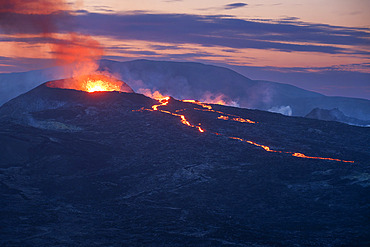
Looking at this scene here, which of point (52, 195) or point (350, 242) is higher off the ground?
point (350, 242)

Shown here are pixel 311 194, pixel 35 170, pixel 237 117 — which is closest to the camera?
pixel 311 194

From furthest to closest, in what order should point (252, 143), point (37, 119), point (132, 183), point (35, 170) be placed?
point (37, 119) < point (252, 143) < point (35, 170) < point (132, 183)

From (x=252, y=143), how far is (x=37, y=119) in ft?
117

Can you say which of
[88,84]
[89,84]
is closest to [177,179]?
[88,84]

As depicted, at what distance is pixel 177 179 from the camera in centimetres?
5097

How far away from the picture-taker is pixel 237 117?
289 ft

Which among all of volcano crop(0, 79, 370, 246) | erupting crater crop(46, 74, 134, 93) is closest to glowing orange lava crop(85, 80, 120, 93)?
erupting crater crop(46, 74, 134, 93)

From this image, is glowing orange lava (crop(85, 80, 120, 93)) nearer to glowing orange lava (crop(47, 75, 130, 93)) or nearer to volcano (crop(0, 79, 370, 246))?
glowing orange lava (crop(47, 75, 130, 93))

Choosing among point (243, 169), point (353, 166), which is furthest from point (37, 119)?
point (353, 166)

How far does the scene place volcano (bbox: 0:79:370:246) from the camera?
1380 inches

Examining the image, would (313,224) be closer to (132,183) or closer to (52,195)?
(132,183)

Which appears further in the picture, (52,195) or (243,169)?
(243,169)

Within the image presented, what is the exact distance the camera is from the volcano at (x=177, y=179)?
35.1 metres

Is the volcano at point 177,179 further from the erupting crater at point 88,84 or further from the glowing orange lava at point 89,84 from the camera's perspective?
the glowing orange lava at point 89,84
